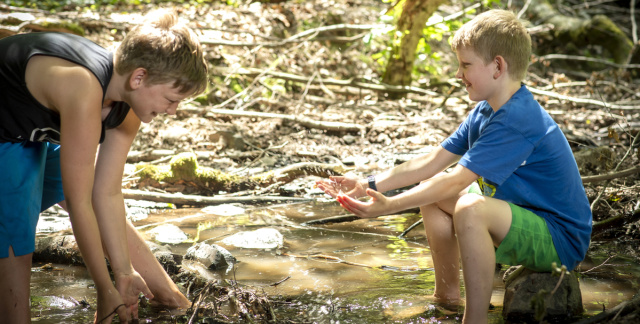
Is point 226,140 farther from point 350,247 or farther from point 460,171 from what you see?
point 460,171

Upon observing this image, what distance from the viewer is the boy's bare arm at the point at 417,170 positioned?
113 inches

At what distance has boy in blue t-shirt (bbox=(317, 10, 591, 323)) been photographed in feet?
7.37

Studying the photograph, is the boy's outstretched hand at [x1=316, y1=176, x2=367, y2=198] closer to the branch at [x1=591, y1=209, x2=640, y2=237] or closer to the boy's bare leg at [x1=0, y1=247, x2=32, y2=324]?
the boy's bare leg at [x1=0, y1=247, x2=32, y2=324]

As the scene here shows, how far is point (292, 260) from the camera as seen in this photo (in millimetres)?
3303

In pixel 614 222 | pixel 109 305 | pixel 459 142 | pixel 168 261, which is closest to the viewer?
pixel 109 305

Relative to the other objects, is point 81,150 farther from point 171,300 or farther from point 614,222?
point 614,222

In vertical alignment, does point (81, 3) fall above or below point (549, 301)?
above

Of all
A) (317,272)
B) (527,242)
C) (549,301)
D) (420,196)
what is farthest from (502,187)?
(317,272)

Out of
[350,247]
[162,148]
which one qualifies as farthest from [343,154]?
[350,247]

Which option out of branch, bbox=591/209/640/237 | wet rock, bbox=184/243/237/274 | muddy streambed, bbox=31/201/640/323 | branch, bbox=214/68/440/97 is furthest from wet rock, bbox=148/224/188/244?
branch, bbox=214/68/440/97

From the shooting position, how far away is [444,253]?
8.86ft

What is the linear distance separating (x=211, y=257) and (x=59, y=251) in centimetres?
87

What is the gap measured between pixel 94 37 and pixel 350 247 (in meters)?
5.68

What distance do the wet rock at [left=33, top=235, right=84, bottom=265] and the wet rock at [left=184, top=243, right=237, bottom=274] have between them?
0.62m
